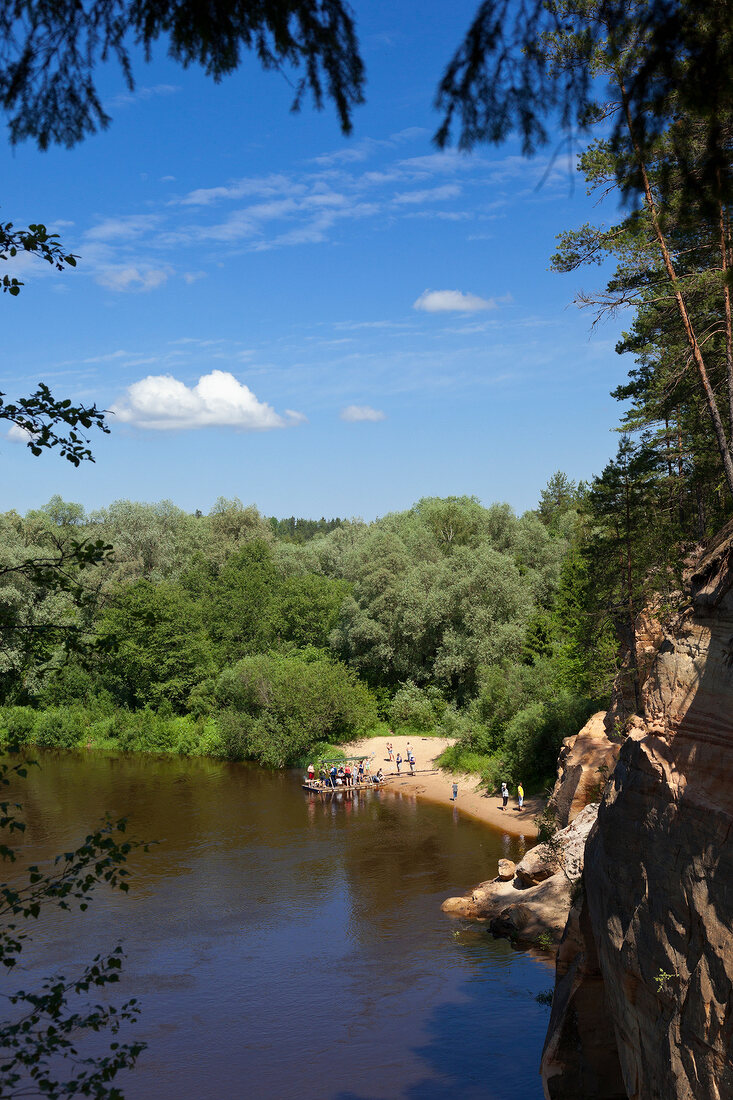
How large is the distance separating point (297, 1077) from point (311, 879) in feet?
37.4

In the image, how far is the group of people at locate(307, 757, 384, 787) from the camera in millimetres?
41281

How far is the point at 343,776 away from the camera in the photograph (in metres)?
41.8

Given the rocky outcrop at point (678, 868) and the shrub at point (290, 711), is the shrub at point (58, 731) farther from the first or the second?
the rocky outcrop at point (678, 868)

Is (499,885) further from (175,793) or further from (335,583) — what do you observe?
(335,583)

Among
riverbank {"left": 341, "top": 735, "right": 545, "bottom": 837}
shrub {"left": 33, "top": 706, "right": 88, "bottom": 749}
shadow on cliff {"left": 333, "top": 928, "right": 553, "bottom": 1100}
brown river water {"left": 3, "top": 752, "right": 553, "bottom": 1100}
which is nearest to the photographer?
shadow on cliff {"left": 333, "top": 928, "right": 553, "bottom": 1100}

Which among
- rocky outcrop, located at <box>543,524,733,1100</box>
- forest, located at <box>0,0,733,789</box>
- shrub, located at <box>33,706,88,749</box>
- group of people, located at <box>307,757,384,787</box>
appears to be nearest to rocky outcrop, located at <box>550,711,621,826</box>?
forest, located at <box>0,0,733,789</box>

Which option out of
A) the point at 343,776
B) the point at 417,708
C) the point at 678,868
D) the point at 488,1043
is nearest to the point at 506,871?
the point at 488,1043

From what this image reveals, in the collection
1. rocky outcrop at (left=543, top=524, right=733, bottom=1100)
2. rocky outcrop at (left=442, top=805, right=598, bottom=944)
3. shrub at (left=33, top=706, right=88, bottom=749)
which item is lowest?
rocky outcrop at (left=442, top=805, right=598, bottom=944)

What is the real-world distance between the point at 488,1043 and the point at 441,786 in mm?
22660

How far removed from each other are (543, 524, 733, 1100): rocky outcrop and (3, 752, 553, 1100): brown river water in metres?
8.16

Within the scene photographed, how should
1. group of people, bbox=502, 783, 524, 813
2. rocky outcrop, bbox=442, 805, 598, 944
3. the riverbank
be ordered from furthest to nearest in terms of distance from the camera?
group of people, bbox=502, 783, 524, 813, the riverbank, rocky outcrop, bbox=442, 805, 598, 944

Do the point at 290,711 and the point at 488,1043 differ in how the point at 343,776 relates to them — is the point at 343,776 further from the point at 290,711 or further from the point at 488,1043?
the point at 488,1043

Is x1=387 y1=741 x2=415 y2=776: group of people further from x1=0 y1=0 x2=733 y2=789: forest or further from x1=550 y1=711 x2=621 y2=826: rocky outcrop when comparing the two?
x1=550 y1=711 x2=621 y2=826: rocky outcrop

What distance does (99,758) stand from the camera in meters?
49.2
